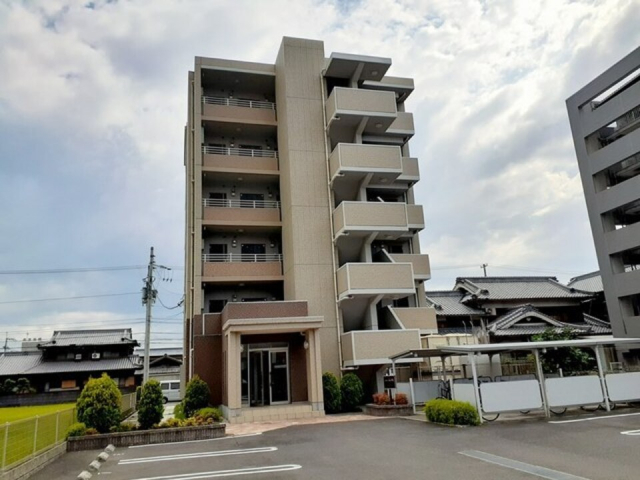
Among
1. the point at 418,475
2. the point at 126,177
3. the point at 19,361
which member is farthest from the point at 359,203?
the point at 19,361

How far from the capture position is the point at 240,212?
21.6 m

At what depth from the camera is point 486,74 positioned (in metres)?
17.1

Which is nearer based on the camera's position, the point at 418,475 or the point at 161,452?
the point at 418,475

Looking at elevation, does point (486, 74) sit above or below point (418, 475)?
above

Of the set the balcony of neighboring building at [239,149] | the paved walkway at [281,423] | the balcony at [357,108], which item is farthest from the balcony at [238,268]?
the balcony at [357,108]

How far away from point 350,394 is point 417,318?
17.1ft

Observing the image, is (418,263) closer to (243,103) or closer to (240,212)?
(240,212)

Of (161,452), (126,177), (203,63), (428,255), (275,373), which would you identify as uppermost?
(203,63)

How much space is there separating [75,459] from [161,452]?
6.18 feet

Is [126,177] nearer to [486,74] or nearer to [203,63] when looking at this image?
[203,63]

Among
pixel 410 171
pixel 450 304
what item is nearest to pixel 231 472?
pixel 410 171

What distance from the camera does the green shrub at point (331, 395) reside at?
17.1 meters

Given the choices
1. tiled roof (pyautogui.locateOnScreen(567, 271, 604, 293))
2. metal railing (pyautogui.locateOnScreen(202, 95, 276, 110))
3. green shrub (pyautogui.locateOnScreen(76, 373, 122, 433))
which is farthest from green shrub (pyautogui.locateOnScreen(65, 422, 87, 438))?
tiled roof (pyautogui.locateOnScreen(567, 271, 604, 293))

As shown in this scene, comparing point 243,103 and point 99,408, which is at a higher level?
point 243,103
